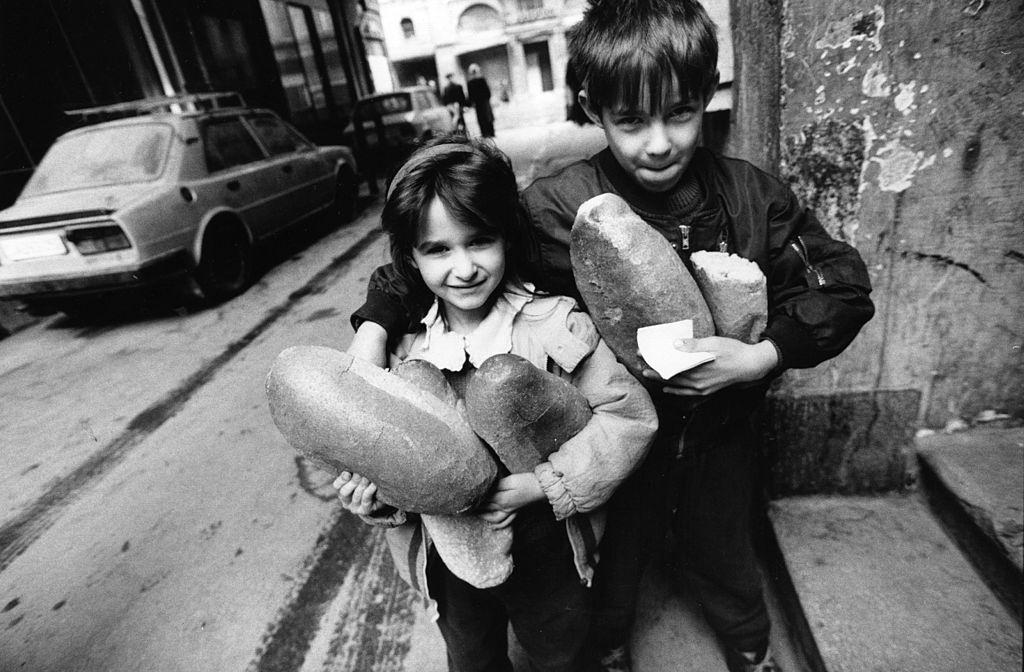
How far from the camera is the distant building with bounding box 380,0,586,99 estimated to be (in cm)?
2450

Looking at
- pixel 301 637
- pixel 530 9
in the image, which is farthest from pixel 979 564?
pixel 530 9

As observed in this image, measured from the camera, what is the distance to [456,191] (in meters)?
1.09

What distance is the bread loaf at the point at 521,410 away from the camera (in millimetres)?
894

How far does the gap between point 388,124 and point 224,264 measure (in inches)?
269

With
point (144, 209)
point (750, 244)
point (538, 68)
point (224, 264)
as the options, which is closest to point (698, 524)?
point (750, 244)

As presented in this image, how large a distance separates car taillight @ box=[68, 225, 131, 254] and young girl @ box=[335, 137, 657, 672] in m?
4.03

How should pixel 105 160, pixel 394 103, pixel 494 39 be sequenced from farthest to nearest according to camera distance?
pixel 494 39
pixel 394 103
pixel 105 160

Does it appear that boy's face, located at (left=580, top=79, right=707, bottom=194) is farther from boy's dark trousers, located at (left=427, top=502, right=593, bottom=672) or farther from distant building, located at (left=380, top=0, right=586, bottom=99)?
distant building, located at (left=380, top=0, right=586, bottom=99)

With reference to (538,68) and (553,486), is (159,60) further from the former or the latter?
(538,68)

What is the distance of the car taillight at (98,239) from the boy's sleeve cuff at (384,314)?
3.93 metres

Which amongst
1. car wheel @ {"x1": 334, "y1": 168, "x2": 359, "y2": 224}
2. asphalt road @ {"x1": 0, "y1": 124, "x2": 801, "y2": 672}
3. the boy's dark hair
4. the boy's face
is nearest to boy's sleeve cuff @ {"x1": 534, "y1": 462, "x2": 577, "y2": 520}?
the boy's face

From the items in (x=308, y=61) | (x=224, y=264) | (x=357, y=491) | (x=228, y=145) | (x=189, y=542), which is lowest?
(x=189, y=542)

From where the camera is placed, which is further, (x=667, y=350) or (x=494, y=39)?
(x=494, y=39)

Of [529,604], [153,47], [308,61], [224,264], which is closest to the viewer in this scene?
[529,604]
